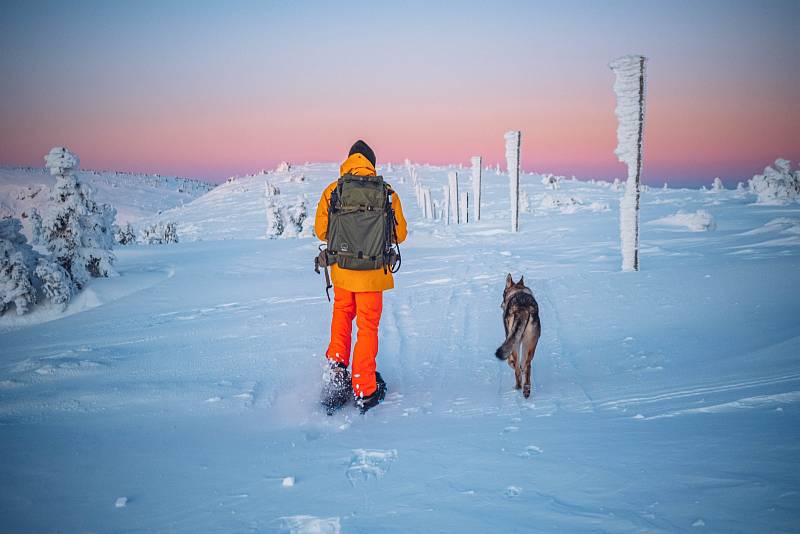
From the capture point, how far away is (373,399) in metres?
4.62

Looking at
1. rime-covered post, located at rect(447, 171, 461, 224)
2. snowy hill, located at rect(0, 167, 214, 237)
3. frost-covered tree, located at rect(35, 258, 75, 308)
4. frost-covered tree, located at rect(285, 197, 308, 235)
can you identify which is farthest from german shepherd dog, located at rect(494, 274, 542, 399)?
snowy hill, located at rect(0, 167, 214, 237)

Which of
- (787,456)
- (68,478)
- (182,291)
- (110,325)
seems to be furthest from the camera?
(182,291)

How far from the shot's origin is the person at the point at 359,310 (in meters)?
4.59

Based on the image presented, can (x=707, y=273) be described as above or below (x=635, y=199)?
below

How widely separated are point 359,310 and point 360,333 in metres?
0.25

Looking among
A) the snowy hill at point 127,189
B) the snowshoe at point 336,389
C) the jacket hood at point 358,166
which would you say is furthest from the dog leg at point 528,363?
the snowy hill at point 127,189

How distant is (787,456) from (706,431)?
56cm

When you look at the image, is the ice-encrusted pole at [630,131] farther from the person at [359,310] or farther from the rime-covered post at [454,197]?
the rime-covered post at [454,197]

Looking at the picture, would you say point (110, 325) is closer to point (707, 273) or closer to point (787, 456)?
point (787, 456)

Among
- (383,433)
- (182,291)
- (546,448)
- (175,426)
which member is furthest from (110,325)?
(546,448)

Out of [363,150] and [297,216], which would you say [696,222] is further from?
[297,216]

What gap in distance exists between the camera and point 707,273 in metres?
10.1

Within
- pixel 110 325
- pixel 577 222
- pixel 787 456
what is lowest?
pixel 110 325

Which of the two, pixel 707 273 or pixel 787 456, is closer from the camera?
pixel 787 456
